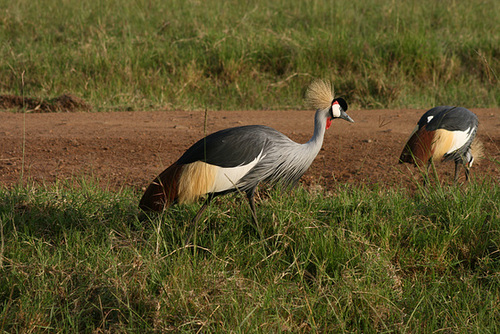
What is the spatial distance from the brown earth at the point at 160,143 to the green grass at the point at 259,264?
53cm

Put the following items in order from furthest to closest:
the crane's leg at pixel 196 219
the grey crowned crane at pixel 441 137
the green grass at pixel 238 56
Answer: the green grass at pixel 238 56
the grey crowned crane at pixel 441 137
the crane's leg at pixel 196 219

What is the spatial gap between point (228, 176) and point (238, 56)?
4.09 meters

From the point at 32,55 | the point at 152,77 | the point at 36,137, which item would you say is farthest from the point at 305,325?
the point at 32,55

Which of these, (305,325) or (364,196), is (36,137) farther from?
(305,325)

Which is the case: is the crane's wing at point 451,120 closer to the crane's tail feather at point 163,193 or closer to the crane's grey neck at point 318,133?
the crane's grey neck at point 318,133

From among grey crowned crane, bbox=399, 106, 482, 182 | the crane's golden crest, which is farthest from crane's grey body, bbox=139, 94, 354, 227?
grey crowned crane, bbox=399, 106, 482, 182

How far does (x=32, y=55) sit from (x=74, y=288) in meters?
4.79

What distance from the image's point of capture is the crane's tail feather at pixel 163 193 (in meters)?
2.91

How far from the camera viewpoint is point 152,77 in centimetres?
647

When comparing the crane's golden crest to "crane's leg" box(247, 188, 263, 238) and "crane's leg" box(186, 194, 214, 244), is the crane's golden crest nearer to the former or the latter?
"crane's leg" box(247, 188, 263, 238)

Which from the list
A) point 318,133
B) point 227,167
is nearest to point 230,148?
point 227,167

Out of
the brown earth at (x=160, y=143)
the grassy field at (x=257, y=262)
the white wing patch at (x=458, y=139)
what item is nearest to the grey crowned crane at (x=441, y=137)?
the white wing patch at (x=458, y=139)

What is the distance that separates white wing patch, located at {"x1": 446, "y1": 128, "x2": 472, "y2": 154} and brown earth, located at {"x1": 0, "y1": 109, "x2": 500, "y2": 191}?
17 centimetres

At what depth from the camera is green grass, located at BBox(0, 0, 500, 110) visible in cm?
638
